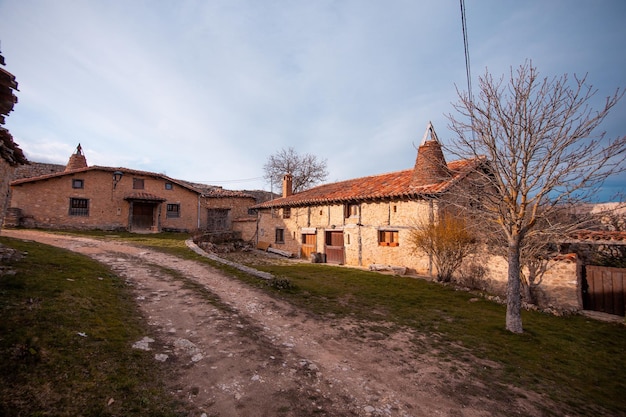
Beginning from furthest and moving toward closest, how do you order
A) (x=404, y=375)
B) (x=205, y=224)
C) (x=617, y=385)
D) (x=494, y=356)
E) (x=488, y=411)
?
(x=205, y=224)
(x=494, y=356)
(x=617, y=385)
(x=404, y=375)
(x=488, y=411)

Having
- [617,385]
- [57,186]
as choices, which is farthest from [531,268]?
[57,186]

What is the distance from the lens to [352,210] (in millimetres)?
16938

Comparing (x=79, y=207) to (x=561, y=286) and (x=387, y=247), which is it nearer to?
(x=387, y=247)

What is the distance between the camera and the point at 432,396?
404cm

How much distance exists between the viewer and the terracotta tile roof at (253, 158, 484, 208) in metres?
13.5

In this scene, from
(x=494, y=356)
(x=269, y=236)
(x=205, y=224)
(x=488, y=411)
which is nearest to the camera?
(x=488, y=411)

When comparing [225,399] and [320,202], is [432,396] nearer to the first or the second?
[225,399]

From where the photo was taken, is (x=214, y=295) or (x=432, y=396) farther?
(x=214, y=295)

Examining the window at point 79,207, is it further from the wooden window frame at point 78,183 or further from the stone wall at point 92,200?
the wooden window frame at point 78,183

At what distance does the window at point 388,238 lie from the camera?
14672 mm

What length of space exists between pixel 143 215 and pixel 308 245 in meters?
15.7

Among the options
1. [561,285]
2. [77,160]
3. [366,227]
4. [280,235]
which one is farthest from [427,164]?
[77,160]

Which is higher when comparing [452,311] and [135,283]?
[135,283]

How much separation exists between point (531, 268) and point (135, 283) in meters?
12.9
